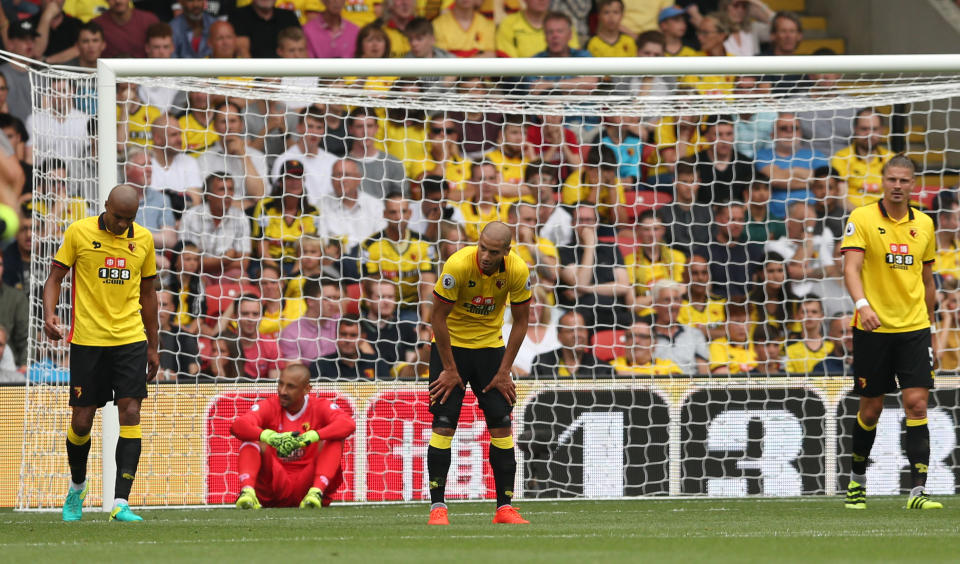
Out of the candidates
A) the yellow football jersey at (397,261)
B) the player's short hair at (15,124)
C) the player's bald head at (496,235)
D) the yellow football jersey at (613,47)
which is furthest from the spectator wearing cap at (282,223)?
the player's bald head at (496,235)

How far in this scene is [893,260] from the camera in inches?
348

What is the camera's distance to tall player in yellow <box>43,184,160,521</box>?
8.31 metres

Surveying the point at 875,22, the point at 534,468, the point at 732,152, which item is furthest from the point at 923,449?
the point at 875,22

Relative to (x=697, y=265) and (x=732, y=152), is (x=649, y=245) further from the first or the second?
(x=732, y=152)

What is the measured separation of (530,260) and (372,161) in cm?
176

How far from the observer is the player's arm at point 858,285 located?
8203 millimetres

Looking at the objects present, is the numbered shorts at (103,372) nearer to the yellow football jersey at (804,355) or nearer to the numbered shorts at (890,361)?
the numbered shorts at (890,361)

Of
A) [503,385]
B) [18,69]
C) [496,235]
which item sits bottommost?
[503,385]

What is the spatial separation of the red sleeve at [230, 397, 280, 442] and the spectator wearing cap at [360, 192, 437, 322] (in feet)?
7.64

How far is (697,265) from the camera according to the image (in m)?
12.8

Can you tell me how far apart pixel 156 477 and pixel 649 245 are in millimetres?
4997

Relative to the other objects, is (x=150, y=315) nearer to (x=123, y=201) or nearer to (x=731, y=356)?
(x=123, y=201)

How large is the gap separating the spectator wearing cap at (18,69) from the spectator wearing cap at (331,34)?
9.27ft

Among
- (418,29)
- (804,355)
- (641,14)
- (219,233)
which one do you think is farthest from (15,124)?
(804,355)
